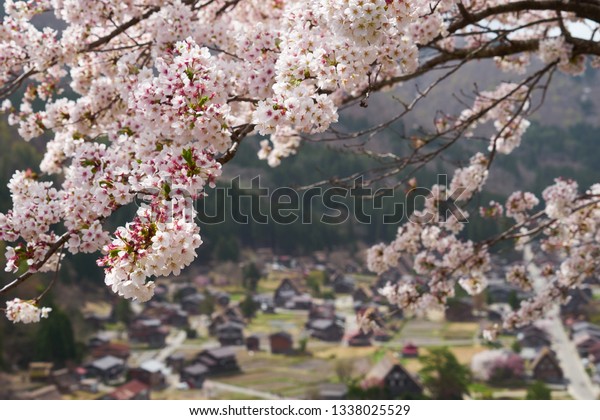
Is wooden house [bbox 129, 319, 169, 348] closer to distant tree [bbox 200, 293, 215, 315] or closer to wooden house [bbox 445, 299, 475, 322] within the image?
distant tree [bbox 200, 293, 215, 315]

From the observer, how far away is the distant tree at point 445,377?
140ft

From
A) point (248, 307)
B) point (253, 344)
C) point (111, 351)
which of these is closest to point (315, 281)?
point (248, 307)

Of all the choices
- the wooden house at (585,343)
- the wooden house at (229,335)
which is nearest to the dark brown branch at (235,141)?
the wooden house at (229,335)

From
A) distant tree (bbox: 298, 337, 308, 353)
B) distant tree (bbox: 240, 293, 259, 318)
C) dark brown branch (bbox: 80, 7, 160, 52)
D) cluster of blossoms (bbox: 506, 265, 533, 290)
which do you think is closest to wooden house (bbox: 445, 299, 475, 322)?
distant tree (bbox: 298, 337, 308, 353)

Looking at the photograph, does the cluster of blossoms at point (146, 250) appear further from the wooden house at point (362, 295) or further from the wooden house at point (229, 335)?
the wooden house at point (362, 295)

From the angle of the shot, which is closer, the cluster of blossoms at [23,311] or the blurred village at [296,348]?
the cluster of blossoms at [23,311]

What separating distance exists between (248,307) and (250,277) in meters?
8.50

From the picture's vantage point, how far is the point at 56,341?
43.8 m

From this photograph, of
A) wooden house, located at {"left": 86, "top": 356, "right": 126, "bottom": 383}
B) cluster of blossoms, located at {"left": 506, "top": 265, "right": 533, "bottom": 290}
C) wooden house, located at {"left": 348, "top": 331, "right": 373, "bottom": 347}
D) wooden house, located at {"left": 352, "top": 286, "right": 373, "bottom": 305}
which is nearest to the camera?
cluster of blossoms, located at {"left": 506, "top": 265, "right": 533, "bottom": 290}

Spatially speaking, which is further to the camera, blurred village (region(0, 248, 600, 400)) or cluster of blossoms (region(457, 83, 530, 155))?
blurred village (region(0, 248, 600, 400))

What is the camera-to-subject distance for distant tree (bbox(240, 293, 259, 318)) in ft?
200

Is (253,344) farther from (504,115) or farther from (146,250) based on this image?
(146,250)

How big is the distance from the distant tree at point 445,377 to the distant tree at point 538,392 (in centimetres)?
472

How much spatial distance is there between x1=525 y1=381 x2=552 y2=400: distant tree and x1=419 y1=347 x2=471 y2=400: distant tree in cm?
472
